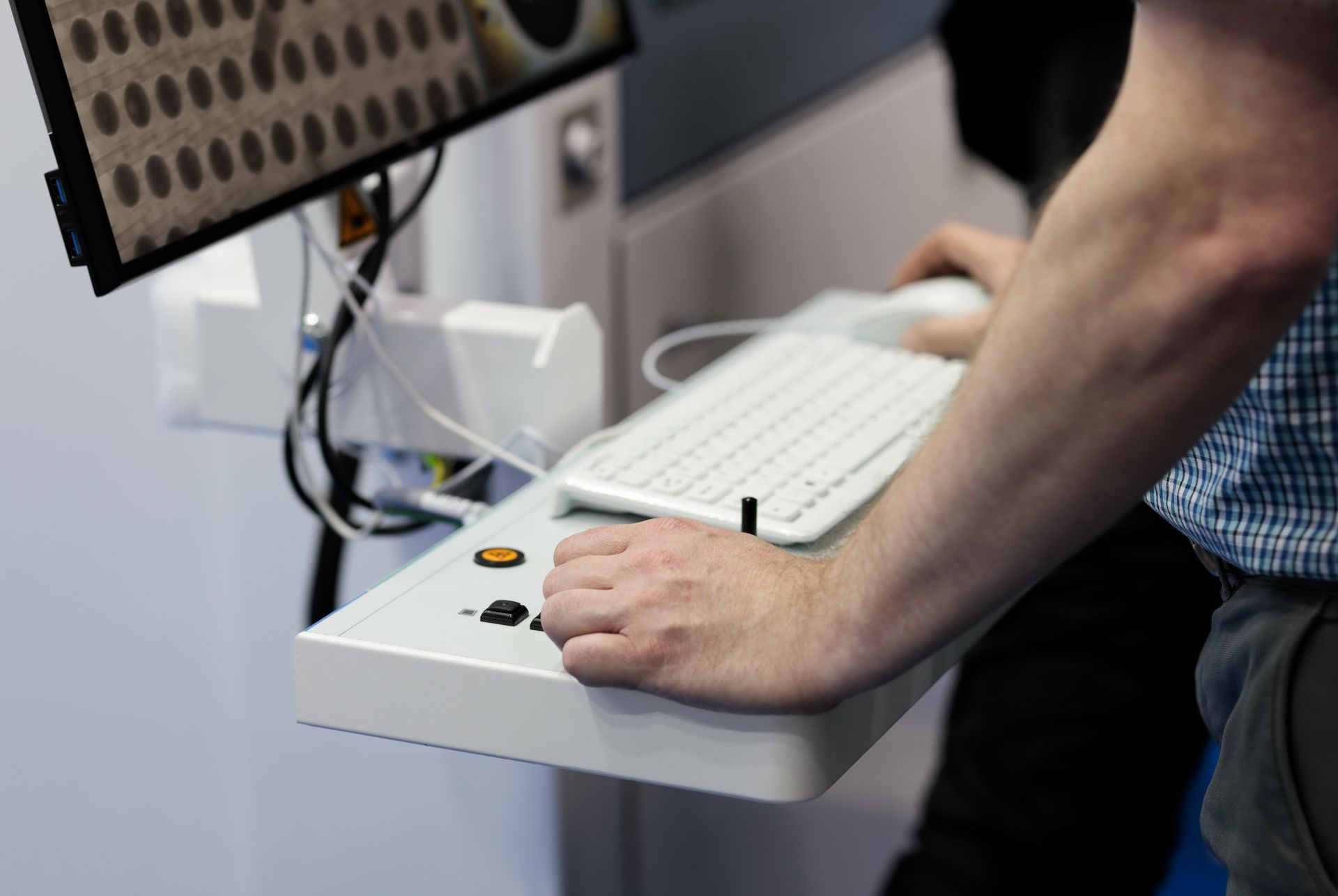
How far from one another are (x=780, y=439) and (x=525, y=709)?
0.96 ft

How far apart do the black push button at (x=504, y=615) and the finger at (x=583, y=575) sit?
25 mm

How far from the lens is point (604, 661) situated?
0.65m

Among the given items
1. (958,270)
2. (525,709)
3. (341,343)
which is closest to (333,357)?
(341,343)

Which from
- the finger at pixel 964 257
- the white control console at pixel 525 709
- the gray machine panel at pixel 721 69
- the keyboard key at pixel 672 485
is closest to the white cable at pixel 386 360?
the keyboard key at pixel 672 485

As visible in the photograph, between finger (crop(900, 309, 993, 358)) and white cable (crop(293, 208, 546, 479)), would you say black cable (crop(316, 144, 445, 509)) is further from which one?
finger (crop(900, 309, 993, 358))

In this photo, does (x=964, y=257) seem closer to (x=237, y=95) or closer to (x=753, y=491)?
(x=753, y=491)

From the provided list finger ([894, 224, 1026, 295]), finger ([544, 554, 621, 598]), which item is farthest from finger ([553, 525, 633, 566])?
finger ([894, 224, 1026, 295])

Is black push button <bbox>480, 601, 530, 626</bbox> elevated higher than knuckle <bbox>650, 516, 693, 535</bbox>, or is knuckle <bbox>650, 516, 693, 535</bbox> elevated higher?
knuckle <bbox>650, 516, 693, 535</bbox>

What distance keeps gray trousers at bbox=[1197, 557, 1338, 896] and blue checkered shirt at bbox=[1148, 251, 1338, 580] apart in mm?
17

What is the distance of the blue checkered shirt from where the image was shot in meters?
0.60

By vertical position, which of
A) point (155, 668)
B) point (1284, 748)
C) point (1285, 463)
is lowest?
point (155, 668)

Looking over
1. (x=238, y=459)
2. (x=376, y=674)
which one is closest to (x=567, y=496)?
(x=376, y=674)

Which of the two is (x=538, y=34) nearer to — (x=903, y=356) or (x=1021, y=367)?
(x=903, y=356)

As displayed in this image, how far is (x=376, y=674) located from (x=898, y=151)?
1522 mm
